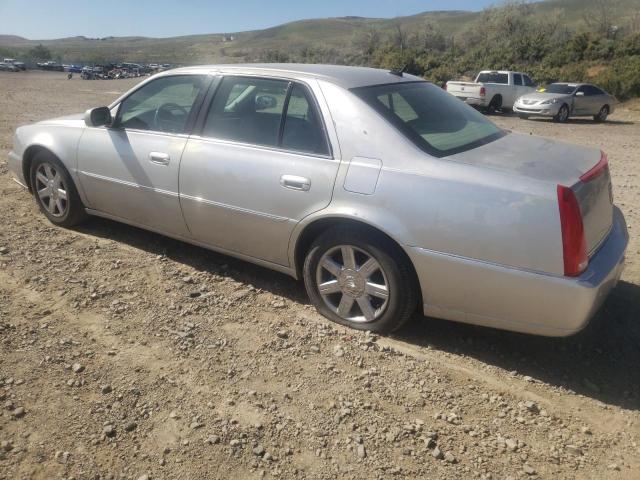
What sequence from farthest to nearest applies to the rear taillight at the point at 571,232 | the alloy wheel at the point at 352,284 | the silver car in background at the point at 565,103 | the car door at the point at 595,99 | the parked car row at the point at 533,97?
the car door at the point at 595,99, the parked car row at the point at 533,97, the silver car in background at the point at 565,103, the alloy wheel at the point at 352,284, the rear taillight at the point at 571,232

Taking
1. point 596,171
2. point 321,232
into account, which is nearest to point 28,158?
point 321,232

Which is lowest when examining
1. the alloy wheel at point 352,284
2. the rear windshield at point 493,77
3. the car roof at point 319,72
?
the alloy wheel at point 352,284

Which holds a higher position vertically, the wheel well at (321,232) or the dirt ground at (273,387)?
the wheel well at (321,232)

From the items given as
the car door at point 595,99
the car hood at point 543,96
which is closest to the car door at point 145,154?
the car hood at point 543,96

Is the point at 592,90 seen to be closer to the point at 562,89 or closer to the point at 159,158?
the point at 562,89

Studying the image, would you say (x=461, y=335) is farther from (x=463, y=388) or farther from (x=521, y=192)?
(x=521, y=192)

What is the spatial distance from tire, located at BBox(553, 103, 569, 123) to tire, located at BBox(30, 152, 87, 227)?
56.2 ft

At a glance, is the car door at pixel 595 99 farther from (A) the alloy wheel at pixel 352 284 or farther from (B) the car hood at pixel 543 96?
(A) the alloy wheel at pixel 352 284

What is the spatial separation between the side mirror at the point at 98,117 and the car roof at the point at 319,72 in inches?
26.2

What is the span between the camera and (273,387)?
2.97 m

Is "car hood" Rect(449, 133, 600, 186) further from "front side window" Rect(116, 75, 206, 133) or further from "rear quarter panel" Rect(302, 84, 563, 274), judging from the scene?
"front side window" Rect(116, 75, 206, 133)

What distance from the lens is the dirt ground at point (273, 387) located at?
2.46 metres

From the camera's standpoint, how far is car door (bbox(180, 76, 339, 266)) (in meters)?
3.43

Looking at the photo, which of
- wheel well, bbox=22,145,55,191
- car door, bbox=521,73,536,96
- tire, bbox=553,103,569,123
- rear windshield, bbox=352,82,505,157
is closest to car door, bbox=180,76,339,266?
rear windshield, bbox=352,82,505,157
